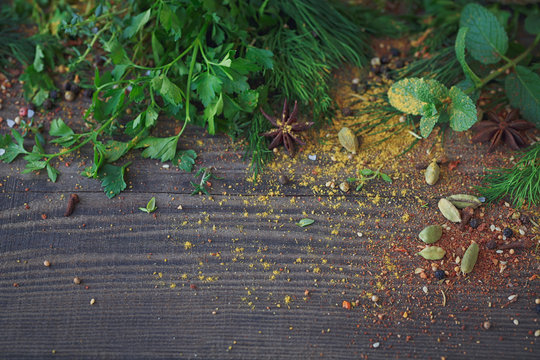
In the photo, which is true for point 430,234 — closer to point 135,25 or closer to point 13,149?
point 135,25

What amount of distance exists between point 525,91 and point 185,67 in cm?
91

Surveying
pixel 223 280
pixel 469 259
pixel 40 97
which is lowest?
pixel 223 280

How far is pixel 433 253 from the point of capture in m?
1.21

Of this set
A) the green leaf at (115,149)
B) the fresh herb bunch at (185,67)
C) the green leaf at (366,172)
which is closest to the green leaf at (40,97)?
the fresh herb bunch at (185,67)

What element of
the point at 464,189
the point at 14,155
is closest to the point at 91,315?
the point at 14,155

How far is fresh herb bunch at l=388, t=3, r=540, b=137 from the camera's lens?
3.98 ft

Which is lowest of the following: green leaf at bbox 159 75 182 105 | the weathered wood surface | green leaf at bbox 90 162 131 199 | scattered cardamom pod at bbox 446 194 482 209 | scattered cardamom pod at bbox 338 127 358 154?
the weathered wood surface

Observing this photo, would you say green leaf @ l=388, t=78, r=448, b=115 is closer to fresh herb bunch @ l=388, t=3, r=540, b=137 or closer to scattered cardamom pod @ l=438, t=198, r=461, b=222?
fresh herb bunch @ l=388, t=3, r=540, b=137

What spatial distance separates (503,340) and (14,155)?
4.37 feet

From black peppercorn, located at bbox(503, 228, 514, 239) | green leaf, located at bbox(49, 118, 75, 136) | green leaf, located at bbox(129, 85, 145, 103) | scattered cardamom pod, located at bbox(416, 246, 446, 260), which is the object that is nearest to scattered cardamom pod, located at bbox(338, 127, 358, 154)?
scattered cardamom pod, located at bbox(416, 246, 446, 260)

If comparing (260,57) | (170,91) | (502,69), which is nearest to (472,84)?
(502,69)

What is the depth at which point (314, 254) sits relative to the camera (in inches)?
48.7

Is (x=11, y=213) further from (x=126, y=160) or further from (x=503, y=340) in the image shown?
(x=503, y=340)

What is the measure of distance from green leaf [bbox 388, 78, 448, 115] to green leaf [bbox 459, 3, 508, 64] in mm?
210
